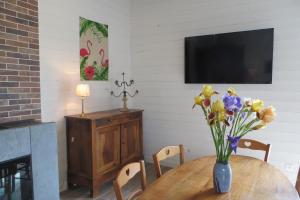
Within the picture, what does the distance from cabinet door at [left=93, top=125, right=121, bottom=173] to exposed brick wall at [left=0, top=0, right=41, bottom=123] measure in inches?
30.5

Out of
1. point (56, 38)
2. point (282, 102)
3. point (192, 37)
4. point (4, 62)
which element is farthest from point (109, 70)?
point (282, 102)

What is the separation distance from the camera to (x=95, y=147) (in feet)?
9.64

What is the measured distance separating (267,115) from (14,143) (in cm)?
207

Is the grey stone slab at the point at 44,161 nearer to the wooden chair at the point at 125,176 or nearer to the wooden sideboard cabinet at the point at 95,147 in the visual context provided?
the wooden sideboard cabinet at the point at 95,147

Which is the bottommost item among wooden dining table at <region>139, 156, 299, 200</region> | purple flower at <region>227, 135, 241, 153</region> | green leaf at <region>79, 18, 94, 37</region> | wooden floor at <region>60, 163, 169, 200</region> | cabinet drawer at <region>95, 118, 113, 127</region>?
wooden floor at <region>60, 163, 169, 200</region>

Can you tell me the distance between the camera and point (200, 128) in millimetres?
3594

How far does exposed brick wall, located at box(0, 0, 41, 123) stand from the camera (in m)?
2.32

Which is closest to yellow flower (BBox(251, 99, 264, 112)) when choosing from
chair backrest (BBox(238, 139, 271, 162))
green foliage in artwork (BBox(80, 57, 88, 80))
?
chair backrest (BBox(238, 139, 271, 162))

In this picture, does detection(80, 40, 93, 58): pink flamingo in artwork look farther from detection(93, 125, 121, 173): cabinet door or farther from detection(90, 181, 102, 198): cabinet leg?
detection(90, 181, 102, 198): cabinet leg

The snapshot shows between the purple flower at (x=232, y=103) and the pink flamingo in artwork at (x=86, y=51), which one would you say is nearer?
the purple flower at (x=232, y=103)

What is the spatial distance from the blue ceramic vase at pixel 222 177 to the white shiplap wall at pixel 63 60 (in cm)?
222

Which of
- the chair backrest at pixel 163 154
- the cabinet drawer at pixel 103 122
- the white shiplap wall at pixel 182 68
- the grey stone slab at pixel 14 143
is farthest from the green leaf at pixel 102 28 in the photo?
the chair backrest at pixel 163 154

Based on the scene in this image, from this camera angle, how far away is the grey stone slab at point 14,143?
2.07 metres

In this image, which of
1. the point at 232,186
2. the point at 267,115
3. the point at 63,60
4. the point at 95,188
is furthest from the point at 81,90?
the point at 267,115
